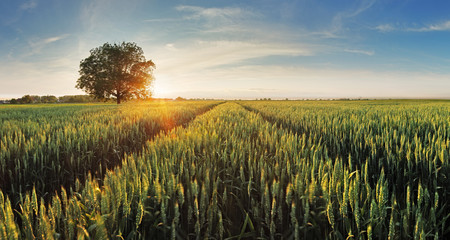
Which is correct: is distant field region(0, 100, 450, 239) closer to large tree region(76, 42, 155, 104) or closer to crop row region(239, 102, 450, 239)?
crop row region(239, 102, 450, 239)

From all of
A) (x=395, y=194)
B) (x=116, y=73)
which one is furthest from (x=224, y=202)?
(x=116, y=73)

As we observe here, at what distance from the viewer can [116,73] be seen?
41625mm

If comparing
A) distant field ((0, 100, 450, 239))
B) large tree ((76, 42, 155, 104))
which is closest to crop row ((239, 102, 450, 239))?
distant field ((0, 100, 450, 239))

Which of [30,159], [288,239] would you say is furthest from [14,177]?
[288,239]

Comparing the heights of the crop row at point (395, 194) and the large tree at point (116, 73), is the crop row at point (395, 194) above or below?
below

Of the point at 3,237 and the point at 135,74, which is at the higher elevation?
the point at 135,74

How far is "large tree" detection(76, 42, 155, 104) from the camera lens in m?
40.9

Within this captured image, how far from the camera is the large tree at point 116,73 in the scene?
40.9m

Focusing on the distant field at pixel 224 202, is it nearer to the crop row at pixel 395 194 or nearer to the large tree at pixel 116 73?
the crop row at pixel 395 194

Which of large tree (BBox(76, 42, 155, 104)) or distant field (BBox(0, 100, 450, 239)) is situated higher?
large tree (BBox(76, 42, 155, 104))

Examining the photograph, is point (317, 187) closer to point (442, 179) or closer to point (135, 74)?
point (442, 179)

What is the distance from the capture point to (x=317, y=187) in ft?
5.91

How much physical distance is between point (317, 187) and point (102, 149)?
3972 millimetres

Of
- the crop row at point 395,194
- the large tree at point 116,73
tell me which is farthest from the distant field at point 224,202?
the large tree at point 116,73
